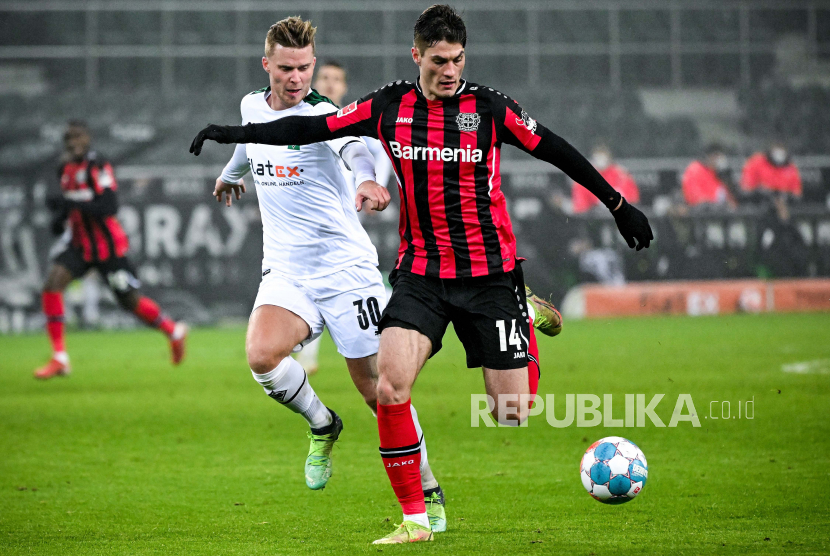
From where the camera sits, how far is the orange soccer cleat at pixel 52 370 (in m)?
11.2

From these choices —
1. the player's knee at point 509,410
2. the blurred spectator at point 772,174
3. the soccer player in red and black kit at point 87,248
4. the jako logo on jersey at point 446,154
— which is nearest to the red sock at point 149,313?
the soccer player in red and black kit at point 87,248

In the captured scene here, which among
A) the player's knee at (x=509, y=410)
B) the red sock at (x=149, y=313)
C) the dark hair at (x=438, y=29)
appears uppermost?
the dark hair at (x=438, y=29)

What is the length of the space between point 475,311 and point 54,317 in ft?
24.9

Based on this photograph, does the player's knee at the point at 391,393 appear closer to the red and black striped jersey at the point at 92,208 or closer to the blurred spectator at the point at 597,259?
the red and black striped jersey at the point at 92,208

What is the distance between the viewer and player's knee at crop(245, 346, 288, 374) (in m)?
5.47

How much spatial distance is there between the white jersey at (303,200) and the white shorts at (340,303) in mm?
65

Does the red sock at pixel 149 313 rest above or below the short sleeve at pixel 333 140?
below

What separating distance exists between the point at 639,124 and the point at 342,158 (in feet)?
60.3

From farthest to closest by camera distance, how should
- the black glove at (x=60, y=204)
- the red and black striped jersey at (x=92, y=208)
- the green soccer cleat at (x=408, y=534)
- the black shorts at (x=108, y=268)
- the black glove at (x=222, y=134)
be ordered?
the black glove at (x=60, y=204), the red and black striped jersey at (x=92, y=208), the black shorts at (x=108, y=268), the black glove at (x=222, y=134), the green soccer cleat at (x=408, y=534)

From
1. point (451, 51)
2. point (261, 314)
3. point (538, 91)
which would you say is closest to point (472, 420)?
point (261, 314)

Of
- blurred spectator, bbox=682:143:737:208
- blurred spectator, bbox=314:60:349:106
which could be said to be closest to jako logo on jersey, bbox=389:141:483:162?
blurred spectator, bbox=314:60:349:106

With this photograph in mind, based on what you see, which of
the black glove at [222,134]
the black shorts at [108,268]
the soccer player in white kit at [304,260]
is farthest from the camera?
the black shorts at [108,268]

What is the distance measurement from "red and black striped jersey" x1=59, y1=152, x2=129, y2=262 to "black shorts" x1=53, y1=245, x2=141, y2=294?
0.17 ft

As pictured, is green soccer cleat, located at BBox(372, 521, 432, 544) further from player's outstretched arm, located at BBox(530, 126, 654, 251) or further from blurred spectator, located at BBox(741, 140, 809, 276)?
blurred spectator, located at BBox(741, 140, 809, 276)
